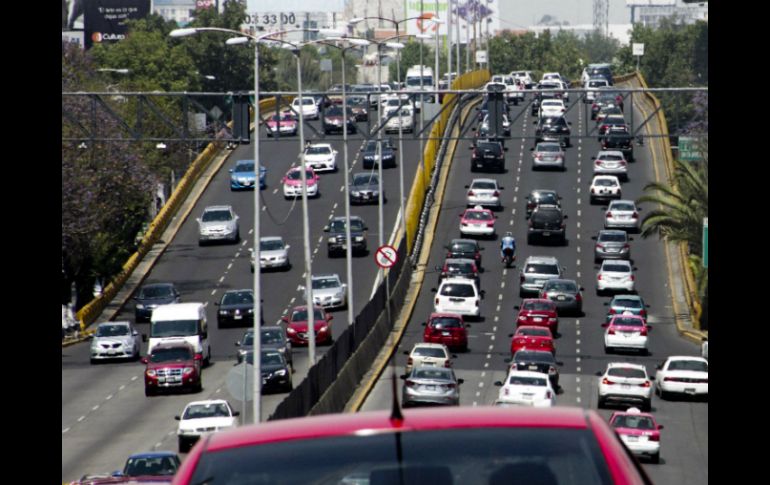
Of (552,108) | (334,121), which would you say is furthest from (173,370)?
(552,108)

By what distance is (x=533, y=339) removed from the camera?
52375mm

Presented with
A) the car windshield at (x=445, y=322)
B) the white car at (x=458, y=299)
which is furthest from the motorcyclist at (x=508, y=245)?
the car windshield at (x=445, y=322)

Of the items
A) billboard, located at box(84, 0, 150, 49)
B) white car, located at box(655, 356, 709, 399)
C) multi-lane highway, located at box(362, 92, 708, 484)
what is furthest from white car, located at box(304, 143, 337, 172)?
billboard, located at box(84, 0, 150, 49)

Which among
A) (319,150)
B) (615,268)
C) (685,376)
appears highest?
(319,150)

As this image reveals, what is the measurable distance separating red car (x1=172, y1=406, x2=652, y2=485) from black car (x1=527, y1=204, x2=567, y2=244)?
70822 mm

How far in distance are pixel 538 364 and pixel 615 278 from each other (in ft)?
64.2

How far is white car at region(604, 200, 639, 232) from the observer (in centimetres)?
7700

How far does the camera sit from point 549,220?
7550 cm

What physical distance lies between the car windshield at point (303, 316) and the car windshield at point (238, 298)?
460cm

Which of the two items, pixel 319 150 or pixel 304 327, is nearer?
pixel 304 327

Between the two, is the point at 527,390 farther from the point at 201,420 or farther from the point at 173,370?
the point at 173,370

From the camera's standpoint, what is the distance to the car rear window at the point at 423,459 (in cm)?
451

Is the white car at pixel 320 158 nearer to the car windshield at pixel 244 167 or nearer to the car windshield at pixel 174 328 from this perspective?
the car windshield at pixel 244 167

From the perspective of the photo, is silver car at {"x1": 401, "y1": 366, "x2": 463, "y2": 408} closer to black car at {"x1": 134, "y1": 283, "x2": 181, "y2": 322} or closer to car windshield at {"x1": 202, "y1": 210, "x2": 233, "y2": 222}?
black car at {"x1": 134, "y1": 283, "x2": 181, "y2": 322}
